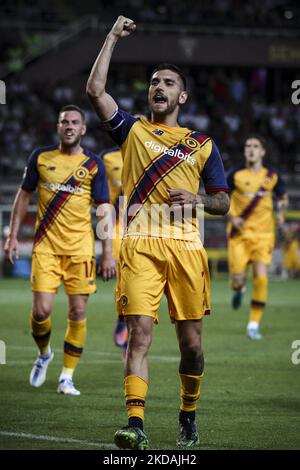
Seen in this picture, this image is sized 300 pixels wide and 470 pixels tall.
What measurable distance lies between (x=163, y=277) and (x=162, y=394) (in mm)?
2916

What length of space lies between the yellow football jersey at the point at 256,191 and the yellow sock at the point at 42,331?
19.8ft

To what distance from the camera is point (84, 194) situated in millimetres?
10859

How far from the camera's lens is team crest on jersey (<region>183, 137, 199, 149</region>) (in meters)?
7.64

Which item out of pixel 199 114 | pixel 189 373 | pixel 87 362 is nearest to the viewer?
pixel 189 373

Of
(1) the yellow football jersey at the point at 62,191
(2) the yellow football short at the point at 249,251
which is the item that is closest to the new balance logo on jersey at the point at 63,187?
(1) the yellow football jersey at the point at 62,191

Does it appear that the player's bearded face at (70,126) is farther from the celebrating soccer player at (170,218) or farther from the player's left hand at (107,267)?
the celebrating soccer player at (170,218)

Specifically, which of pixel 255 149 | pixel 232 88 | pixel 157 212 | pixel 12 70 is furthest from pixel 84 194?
pixel 232 88

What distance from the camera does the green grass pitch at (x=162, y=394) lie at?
25.8ft

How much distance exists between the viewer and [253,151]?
1591 cm

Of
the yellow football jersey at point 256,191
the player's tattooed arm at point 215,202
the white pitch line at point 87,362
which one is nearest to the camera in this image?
the player's tattooed arm at point 215,202

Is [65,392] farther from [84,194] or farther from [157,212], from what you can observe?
[157,212]

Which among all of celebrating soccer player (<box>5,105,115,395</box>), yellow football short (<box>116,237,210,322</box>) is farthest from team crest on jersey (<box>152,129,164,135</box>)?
celebrating soccer player (<box>5,105,115,395</box>)

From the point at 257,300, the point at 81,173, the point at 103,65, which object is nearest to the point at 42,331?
the point at 81,173

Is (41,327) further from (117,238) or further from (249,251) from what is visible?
(249,251)
